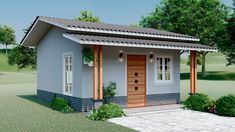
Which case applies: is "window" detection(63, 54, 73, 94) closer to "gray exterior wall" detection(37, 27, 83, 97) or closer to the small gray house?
the small gray house

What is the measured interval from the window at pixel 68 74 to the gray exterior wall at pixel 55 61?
0.41m

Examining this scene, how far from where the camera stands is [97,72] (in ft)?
43.9

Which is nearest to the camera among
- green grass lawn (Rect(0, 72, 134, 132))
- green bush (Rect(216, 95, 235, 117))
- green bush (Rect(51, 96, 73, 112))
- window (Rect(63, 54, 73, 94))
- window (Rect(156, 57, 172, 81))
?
green grass lawn (Rect(0, 72, 134, 132))

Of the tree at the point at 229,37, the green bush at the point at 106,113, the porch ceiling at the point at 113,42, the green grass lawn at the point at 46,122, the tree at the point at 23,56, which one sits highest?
the tree at the point at 229,37

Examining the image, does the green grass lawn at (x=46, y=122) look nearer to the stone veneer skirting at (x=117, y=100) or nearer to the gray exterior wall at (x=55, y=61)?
the stone veneer skirting at (x=117, y=100)

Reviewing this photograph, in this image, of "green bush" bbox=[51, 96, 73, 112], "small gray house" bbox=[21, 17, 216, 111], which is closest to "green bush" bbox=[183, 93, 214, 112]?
"small gray house" bbox=[21, 17, 216, 111]

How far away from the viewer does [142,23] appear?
64250 mm

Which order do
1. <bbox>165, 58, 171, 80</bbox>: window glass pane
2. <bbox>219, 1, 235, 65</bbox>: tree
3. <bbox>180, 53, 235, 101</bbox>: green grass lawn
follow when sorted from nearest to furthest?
<bbox>165, 58, 171, 80</bbox>: window glass pane
<bbox>180, 53, 235, 101</bbox>: green grass lawn
<bbox>219, 1, 235, 65</bbox>: tree

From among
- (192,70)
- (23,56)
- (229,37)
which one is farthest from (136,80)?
(23,56)

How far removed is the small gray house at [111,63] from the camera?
44.7 feet

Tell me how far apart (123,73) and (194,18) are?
40669mm

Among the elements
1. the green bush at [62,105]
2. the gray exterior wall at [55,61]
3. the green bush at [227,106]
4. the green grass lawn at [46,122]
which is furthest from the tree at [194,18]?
the green grass lawn at [46,122]

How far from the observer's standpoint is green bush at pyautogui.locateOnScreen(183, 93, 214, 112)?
47.1 feet

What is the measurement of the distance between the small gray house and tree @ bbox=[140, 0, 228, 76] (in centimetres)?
3410
